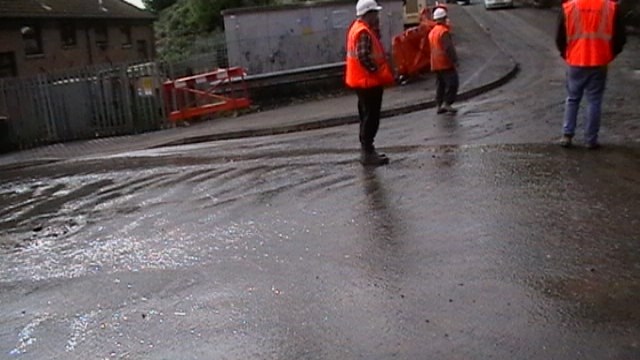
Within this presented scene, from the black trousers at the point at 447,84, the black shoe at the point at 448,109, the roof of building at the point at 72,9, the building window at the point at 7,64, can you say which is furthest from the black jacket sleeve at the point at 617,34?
the building window at the point at 7,64

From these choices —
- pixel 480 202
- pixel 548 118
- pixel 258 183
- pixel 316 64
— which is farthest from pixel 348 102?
pixel 480 202

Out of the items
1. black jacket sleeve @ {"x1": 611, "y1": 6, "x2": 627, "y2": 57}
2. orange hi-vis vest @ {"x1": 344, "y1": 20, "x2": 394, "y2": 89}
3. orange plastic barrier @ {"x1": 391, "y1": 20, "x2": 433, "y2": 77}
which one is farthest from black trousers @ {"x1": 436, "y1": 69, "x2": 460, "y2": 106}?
orange plastic barrier @ {"x1": 391, "y1": 20, "x2": 433, "y2": 77}

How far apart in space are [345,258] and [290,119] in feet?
36.8

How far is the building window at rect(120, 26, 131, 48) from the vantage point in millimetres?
39938

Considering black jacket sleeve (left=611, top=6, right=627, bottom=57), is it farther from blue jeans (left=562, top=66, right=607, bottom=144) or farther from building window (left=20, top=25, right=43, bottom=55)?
building window (left=20, top=25, right=43, bottom=55)

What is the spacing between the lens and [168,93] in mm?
19891

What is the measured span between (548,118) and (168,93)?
11717 mm

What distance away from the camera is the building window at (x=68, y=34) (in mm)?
34469

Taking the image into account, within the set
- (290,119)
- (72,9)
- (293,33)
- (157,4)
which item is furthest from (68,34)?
(290,119)

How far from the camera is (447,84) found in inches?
501

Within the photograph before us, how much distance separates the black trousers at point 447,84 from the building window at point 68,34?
2619 cm

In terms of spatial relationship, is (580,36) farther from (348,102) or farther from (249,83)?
(249,83)

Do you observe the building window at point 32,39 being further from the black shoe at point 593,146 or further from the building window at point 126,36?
the black shoe at point 593,146

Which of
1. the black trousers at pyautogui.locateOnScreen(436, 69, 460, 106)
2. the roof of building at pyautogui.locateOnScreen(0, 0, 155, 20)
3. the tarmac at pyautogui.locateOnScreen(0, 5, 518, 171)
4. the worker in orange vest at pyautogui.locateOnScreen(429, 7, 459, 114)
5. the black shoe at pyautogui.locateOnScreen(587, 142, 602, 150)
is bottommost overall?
the tarmac at pyautogui.locateOnScreen(0, 5, 518, 171)
